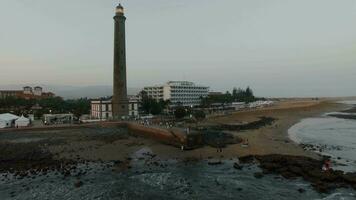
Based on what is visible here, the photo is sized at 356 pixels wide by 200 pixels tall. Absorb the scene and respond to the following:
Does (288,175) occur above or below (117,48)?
below

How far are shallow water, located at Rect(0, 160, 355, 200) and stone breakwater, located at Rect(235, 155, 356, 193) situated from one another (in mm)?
698

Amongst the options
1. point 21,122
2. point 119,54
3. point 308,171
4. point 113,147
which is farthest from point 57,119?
point 308,171

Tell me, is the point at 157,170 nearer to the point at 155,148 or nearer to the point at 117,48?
the point at 155,148

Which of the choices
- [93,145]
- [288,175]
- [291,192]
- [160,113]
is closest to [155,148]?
[93,145]

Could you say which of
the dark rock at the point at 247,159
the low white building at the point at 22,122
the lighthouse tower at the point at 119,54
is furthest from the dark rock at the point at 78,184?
the low white building at the point at 22,122

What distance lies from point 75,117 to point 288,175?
4858 cm

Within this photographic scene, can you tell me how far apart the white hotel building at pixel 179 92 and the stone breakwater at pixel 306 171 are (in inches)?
3323

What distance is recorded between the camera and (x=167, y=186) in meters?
20.1

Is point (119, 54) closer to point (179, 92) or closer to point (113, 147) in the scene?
point (113, 147)

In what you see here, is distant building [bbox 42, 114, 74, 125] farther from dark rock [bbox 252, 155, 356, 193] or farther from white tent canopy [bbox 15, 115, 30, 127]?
dark rock [bbox 252, 155, 356, 193]

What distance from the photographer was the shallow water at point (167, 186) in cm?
1844

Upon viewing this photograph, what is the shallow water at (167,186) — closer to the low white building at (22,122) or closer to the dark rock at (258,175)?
the dark rock at (258,175)

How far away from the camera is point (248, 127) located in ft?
167

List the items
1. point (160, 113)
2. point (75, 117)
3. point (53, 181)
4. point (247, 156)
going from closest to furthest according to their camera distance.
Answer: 1. point (53, 181)
2. point (247, 156)
3. point (75, 117)
4. point (160, 113)
